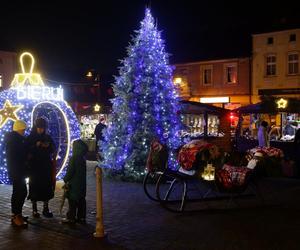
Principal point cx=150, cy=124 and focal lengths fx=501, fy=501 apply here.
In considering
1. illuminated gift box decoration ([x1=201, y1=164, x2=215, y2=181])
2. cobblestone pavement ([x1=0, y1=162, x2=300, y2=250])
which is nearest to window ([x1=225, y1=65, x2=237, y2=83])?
cobblestone pavement ([x1=0, y1=162, x2=300, y2=250])

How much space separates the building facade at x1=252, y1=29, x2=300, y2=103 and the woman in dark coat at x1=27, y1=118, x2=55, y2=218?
2596 centimetres

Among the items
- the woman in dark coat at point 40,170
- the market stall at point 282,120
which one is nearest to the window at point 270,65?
the market stall at point 282,120

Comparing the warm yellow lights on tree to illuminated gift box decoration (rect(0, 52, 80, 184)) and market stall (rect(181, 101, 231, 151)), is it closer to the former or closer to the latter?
illuminated gift box decoration (rect(0, 52, 80, 184))

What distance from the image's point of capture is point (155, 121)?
12.7 meters

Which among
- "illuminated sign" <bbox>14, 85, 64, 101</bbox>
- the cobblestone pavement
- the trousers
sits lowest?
the cobblestone pavement

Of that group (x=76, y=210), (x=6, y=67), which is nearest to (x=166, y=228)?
(x=76, y=210)

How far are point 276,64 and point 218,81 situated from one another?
14.7ft

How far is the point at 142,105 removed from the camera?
41.7ft

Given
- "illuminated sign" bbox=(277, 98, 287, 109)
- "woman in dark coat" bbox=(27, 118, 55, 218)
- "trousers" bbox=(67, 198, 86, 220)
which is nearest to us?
"trousers" bbox=(67, 198, 86, 220)

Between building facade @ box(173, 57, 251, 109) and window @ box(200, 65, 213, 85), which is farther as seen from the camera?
window @ box(200, 65, 213, 85)

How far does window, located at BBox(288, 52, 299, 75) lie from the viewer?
32.5m

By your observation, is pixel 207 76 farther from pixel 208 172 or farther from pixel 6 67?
pixel 208 172

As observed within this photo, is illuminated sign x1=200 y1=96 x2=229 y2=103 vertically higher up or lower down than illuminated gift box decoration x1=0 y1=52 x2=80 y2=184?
higher up

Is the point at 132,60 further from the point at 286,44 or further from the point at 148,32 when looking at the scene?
the point at 286,44
